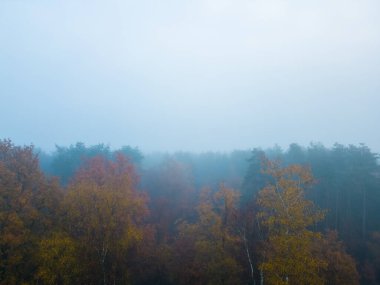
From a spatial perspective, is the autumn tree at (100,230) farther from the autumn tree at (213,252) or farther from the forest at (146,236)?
the autumn tree at (213,252)

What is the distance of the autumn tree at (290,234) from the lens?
21562mm

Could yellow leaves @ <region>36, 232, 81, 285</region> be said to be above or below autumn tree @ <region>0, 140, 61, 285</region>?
below

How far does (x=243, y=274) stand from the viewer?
3259 cm

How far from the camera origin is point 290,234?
2402 cm

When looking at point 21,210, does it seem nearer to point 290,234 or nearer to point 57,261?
point 57,261

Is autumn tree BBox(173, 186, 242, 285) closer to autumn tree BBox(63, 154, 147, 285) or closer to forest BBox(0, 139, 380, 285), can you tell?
forest BBox(0, 139, 380, 285)

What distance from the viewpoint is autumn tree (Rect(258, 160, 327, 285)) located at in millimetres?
21562

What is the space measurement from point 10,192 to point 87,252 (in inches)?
323

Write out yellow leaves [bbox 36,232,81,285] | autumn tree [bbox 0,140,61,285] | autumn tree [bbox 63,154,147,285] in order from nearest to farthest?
yellow leaves [bbox 36,232,81,285] < autumn tree [bbox 0,140,61,285] < autumn tree [bbox 63,154,147,285]

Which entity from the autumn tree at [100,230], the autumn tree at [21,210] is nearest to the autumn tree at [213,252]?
the autumn tree at [100,230]

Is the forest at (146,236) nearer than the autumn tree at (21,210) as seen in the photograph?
Yes

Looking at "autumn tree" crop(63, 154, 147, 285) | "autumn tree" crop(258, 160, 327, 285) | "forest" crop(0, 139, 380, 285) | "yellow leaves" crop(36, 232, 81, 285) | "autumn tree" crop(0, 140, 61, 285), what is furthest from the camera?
"autumn tree" crop(63, 154, 147, 285)

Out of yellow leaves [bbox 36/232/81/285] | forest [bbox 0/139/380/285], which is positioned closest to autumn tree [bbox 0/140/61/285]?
forest [bbox 0/139/380/285]

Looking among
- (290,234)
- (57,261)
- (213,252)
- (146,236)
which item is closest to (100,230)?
(57,261)
